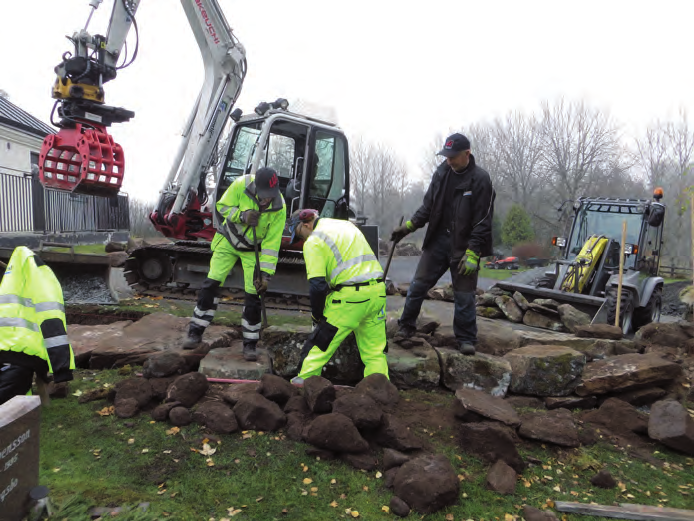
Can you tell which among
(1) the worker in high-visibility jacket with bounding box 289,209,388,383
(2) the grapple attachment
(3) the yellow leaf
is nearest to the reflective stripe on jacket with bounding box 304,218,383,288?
(1) the worker in high-visibility jacket with bounding box 289,209,388,383

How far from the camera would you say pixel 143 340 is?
498cm

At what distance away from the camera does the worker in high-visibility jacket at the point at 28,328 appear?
2988 millimetres


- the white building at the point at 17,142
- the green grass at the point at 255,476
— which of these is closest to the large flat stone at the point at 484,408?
the green grass at the point at 255,476

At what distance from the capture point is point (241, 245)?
4684 millimetres

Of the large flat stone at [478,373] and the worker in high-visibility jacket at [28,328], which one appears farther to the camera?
the large flat stone at [478,373]

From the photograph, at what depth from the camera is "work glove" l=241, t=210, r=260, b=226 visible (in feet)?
15.1

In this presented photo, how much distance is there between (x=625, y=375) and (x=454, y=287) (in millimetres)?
1577

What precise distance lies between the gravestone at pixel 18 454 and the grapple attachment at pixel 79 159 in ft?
13.8

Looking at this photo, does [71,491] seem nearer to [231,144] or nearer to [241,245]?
[241,245]

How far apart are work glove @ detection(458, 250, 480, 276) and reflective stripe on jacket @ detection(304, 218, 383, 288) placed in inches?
31.8

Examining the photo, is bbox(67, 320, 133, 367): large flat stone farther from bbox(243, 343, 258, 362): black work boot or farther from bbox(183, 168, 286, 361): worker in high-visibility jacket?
bbox(243, 343, 258, 362): black work boot

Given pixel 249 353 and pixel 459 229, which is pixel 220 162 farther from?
pixel 459 229

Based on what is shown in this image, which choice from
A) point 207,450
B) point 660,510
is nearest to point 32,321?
point 207,450

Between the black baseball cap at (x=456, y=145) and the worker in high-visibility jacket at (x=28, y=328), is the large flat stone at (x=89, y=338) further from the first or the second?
the black baseball cap at (x=456, y=145)
